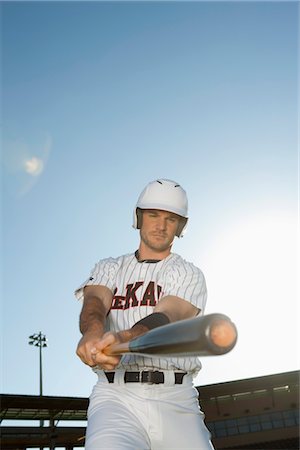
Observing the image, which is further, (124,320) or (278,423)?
(278,423)

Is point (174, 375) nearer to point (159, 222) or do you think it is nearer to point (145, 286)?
point (145, 286)

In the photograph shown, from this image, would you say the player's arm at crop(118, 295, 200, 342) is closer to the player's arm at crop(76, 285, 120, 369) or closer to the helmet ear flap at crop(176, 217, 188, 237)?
the player's arm at crop(76, 285, 120, 369)

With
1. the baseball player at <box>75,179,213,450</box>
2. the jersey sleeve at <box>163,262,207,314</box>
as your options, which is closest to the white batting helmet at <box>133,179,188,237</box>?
the baseball player at <box>75,179,213,450</box>

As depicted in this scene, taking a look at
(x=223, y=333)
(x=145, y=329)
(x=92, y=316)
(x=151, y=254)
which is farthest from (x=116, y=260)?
(x=223, y=333)

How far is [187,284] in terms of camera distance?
3.78m

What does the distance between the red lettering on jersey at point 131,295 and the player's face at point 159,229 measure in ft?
1.02

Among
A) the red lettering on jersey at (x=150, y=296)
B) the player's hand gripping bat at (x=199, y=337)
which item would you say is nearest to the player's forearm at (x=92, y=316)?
the red lettering on jersey at (x=150, y=296)

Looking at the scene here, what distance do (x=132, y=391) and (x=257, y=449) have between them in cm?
4260

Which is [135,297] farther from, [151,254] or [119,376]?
[119,376]

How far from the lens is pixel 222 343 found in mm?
1913

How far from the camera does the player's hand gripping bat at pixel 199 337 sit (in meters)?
1.87

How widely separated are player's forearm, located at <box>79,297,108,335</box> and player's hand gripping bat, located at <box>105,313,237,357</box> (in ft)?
3.91

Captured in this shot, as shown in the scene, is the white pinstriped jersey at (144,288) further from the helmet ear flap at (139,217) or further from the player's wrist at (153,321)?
the player's wrist at (153,321)

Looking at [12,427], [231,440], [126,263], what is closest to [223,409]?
[231,440]
